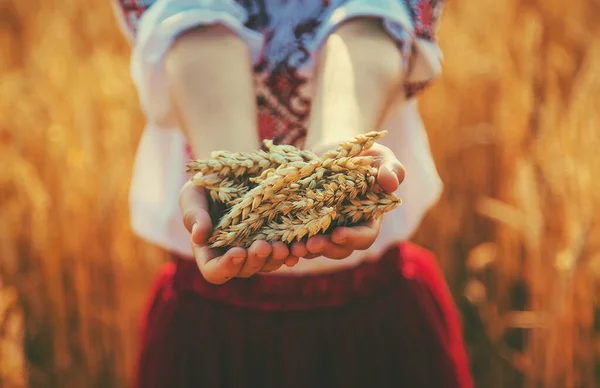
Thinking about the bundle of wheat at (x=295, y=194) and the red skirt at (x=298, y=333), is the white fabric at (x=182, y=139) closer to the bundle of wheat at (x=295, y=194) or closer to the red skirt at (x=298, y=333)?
the red skirt at (x=298, y=333)

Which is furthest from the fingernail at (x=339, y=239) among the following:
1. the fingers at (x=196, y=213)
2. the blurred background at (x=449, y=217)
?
the blurred background at (x=449, y=217)

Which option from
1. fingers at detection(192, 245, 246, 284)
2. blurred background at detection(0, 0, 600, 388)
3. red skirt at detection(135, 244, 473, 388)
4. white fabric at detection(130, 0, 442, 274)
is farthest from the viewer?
blurred background at detection(0, 0, 600, 388)

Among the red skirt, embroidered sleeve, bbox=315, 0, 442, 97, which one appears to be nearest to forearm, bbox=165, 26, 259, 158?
embroidered sleeve, bbox=315, 0, 442, 97

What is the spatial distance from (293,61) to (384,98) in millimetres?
110

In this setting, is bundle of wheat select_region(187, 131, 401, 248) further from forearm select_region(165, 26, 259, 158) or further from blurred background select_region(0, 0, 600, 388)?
blurred background select_region(0, 0, 600, 388)

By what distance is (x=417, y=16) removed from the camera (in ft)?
2.16

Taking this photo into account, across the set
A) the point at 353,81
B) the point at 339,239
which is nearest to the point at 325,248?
the point at 339,239

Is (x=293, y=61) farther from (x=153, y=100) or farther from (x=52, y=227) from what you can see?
(x=52, y=227)

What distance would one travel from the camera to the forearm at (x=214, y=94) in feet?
1.93

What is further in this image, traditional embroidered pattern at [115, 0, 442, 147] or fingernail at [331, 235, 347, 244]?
traditional embroidered pattern at [115, 0, 442, 147]

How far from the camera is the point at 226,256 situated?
51 cm

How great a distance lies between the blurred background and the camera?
3.77 feet

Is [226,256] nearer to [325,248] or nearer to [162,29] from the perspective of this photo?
[325,248]

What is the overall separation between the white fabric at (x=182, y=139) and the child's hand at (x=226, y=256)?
0.17m
